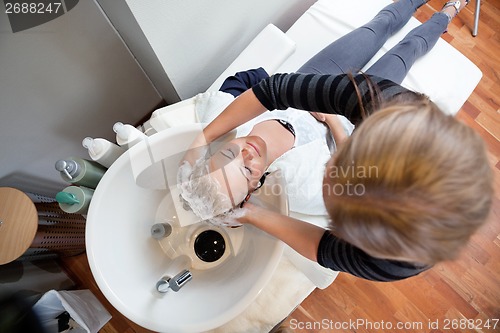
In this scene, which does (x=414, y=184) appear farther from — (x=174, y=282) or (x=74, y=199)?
(x=74, y=199)

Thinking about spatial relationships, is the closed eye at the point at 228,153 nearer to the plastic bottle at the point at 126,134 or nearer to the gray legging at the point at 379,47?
the plastic bottle at the point at 126,134

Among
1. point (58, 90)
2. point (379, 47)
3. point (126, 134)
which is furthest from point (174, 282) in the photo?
point (379, 47)

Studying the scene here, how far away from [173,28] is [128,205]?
49 cm

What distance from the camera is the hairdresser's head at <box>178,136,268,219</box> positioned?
2.46ft

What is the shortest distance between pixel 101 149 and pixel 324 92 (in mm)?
520

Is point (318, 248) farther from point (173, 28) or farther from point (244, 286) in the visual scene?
point (173, 28)

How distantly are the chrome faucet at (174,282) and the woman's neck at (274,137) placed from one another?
333mm

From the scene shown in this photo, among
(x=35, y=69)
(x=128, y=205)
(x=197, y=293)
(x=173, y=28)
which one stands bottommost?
(x=197, y=293)

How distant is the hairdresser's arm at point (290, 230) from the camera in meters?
0.75

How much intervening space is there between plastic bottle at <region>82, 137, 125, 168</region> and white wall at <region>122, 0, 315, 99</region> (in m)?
0.29

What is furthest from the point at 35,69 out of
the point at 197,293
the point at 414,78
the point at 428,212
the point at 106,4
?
the point at 414,78

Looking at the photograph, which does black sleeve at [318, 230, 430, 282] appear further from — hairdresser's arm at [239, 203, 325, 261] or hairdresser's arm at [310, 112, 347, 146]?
hairdresser's arm at [310, 112, 347, 146]

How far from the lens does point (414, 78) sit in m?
1.25

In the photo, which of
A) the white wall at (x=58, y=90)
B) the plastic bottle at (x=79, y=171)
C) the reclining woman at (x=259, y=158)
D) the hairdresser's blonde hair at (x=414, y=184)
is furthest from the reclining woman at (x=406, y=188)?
the white wall at (x=58, y=90)
